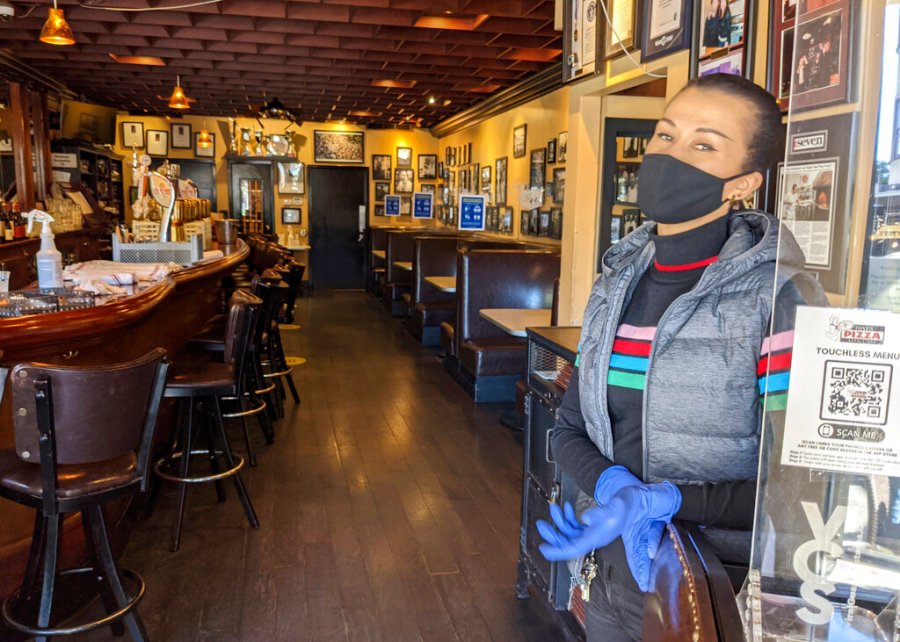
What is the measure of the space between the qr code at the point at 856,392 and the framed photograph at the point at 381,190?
13419mm

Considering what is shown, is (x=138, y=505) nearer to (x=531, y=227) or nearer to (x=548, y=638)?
(x=548, y=638)

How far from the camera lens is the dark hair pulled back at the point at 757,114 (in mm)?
1387

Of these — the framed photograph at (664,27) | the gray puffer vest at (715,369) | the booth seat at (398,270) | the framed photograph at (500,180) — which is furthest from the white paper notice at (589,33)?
the booth seat at (398,270)

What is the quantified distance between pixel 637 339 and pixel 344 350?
6625 mm

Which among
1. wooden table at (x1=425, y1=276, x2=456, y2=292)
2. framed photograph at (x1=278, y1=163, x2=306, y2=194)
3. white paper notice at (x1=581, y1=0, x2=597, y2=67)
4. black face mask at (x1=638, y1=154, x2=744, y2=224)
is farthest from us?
framed photograph at (x1=278, y1=163, x2=306, y2=194)

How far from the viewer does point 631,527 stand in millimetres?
1342

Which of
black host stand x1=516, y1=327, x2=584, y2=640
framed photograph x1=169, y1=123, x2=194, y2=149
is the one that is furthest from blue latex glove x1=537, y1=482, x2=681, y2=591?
framed photograph x1=169, y1=123, x2=194, y2=149

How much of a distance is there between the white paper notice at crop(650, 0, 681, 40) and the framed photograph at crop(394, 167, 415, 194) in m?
11.4

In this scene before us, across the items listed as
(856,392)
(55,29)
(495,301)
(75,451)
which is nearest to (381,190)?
(495,301)

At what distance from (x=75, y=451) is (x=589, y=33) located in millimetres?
2863

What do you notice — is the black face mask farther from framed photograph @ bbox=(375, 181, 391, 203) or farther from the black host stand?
framed photograph @ bbox=(375, 181, 391, 203)

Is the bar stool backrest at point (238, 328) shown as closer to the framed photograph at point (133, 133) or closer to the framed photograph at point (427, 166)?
the framed photograph at point (427, 166)

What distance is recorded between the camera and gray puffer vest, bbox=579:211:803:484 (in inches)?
52.1

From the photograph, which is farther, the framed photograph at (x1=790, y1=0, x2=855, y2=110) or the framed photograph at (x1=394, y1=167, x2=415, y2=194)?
the framed photograph at (x1=394, y1=167, x2=415, y2=194)
